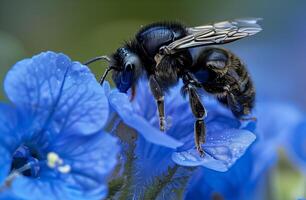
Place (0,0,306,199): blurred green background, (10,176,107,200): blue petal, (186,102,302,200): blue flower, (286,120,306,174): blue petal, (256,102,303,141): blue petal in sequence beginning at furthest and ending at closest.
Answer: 1. (0,0,306,199): blurred green background
2. (256,102,303,141): blue petal
3. (286,120,306,174): blue petal
4. (186,102,302,200): blue flower
5. (10,176,107,200): blue petal

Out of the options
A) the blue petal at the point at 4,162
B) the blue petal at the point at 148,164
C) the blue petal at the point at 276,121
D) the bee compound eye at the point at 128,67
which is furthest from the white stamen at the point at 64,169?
the blue petal at the point at 276,121

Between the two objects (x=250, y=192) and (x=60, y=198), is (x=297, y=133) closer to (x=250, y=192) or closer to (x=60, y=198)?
(x=250, y=192)

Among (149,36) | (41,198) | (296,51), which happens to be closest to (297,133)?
(149,36)

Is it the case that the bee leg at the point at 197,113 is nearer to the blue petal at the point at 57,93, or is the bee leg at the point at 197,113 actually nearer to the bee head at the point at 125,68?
the bee head at the point at 125,68

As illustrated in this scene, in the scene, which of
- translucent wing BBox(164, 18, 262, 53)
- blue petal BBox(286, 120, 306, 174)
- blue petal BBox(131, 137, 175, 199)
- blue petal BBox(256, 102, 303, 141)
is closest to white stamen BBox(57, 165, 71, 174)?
blue petal BBox(131, 137, 175, 199)

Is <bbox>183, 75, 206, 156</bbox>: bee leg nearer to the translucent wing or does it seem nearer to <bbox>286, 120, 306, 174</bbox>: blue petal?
the translucent wing

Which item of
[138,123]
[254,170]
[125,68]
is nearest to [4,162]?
[138,123]
